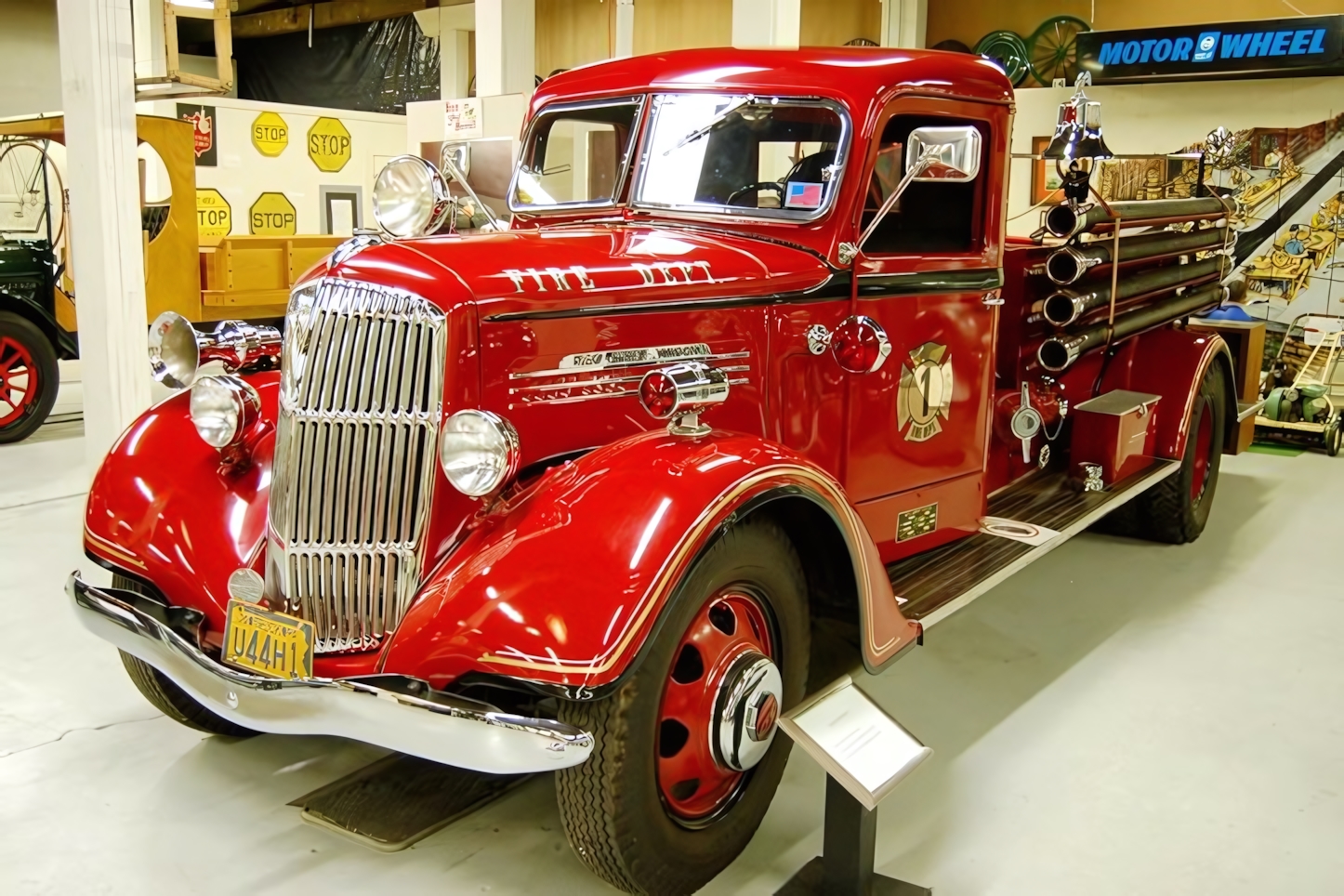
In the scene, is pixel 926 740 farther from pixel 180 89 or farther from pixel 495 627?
pixel 180 89

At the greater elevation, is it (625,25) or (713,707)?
(625,25)

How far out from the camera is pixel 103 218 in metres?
4.43

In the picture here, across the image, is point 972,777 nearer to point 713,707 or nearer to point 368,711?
point 713,707

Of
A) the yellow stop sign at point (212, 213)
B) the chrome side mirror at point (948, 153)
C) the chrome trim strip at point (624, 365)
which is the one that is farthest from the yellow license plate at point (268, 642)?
the yellow stop sign at point (212, 213)

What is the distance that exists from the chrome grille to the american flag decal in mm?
1179

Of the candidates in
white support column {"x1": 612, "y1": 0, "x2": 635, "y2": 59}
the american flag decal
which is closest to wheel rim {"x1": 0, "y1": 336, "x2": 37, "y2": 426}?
white support column {"x1": 612, "y1": 0, "x2": 635, "y2": 59}

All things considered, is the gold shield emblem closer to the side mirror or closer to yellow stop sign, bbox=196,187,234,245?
the side mirror

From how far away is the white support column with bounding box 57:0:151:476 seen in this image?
4.38m

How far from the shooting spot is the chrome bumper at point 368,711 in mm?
2012

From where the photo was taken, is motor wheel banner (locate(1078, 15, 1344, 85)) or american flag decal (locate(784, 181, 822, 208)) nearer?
american flag decal (locate(784, 181, 822, 208))

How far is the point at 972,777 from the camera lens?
298cm

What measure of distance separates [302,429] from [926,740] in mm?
1837

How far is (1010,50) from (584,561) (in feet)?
26.6

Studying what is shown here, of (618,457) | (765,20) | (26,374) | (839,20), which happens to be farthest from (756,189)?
(839,20)
